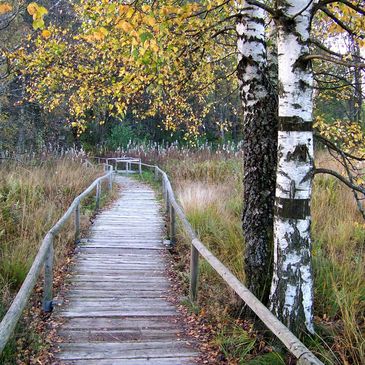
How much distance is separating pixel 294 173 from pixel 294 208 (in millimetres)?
305

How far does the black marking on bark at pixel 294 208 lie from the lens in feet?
12.2

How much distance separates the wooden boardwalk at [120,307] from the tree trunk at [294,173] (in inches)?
42.9

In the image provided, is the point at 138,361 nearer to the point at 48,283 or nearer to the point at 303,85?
the point at 48,283

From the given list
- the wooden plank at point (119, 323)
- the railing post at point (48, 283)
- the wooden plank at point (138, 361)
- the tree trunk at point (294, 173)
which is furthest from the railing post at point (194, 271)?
the railing post at point (48, 283)

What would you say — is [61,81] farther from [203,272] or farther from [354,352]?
[354,352]

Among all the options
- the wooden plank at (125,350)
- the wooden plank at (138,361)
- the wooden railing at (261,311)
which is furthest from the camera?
the wooden plank at (125,350)

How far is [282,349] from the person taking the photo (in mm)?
3861

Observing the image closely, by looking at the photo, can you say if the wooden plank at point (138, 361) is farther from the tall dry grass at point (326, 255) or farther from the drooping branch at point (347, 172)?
the drooping branch at point (347, 172)

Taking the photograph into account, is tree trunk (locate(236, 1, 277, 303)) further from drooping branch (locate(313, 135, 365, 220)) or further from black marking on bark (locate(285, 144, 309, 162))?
black marking on bark (locate(285, 144, 309, 162))

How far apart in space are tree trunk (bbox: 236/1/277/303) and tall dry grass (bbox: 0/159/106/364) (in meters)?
2.50

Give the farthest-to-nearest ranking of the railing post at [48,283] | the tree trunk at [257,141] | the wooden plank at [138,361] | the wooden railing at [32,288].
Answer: the railing post at [48,283] < the tree trunk at [257,141] < the wooden plank at [138,361] < the wooden railing at [32,288]

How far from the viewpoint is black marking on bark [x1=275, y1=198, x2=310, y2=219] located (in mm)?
3732

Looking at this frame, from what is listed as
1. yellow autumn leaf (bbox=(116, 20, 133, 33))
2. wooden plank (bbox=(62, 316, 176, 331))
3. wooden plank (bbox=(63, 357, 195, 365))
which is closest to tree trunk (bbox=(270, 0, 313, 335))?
wooden plank (bbox=(63, 357, 195, 365))

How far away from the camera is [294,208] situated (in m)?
3.74
